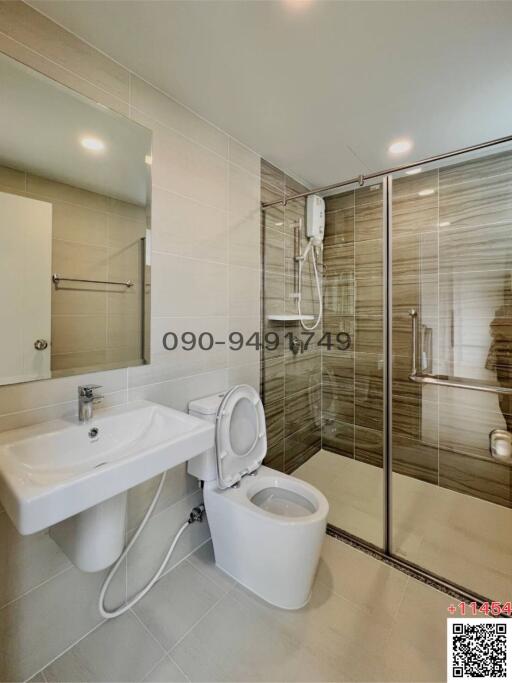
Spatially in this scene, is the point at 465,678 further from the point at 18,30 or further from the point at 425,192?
the point at 18,30

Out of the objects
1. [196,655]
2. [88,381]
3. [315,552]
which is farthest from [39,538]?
[315,552]

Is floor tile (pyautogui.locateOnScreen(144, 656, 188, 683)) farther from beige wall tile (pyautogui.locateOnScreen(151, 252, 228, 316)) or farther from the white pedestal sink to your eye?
beige wall tile (pyautogui.locateOnScreen(151, 252, 228, 316))

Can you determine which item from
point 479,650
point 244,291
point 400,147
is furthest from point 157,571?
point 400,147

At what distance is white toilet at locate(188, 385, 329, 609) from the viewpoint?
130 centimetres

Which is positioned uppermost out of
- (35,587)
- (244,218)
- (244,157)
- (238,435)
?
(244,157)

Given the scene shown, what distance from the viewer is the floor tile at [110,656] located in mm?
1117

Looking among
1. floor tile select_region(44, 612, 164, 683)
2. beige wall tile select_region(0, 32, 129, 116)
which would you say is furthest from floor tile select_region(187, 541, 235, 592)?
beige wall tile select_region(0, 32, 129, 116)

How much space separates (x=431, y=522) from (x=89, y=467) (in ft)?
6.53

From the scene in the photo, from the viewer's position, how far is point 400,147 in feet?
6.25

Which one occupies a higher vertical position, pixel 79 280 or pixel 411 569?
pixel 79 280

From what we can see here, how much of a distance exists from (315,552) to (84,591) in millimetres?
965

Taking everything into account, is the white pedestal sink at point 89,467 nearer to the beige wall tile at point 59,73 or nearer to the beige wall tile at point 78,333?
the beige wall tile at point 78,333

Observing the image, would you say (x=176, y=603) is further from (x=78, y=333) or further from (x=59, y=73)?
(x=59, y=73)

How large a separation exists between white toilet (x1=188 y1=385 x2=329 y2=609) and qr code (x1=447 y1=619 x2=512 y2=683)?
574mm
